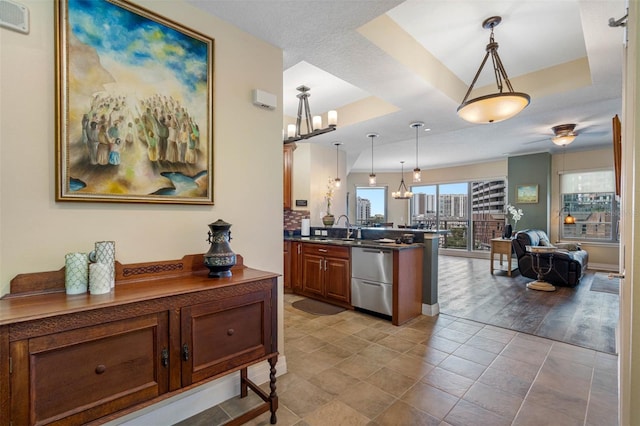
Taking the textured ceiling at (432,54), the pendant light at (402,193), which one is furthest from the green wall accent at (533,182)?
the pendant light at (402,193)

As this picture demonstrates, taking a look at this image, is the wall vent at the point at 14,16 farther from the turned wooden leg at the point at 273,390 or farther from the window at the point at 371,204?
the window at the point at 371,204

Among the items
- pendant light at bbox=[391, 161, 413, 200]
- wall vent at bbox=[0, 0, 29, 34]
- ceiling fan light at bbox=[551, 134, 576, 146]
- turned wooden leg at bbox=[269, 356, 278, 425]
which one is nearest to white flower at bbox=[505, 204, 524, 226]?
ceiling fan light at bbox=[551, 134, 576, 146]

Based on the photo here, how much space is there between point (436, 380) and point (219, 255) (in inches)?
75.6

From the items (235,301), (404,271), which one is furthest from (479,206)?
(235,301)

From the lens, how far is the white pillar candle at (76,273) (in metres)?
1.35

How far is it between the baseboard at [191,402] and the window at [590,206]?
A: 8230mm

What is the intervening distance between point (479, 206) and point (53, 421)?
971 centimetres

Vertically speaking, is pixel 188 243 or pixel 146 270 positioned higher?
pixel 188 243

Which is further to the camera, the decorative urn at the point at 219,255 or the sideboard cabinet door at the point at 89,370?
the decorative urn at the point at 219,255

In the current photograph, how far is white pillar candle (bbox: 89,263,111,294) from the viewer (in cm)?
135

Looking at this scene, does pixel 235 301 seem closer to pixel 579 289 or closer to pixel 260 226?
pixel 260 226

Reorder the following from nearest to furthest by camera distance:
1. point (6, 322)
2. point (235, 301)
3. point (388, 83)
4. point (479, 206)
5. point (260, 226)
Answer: point (6, 322)
point (235, 301)
point (260, 226)
point (388, 83)
point (479, 206)

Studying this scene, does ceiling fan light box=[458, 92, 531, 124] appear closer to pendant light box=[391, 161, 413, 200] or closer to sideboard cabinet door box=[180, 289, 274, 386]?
sideboard cabinet door box=[180, 289, 274, 386]

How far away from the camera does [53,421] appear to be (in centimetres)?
110
